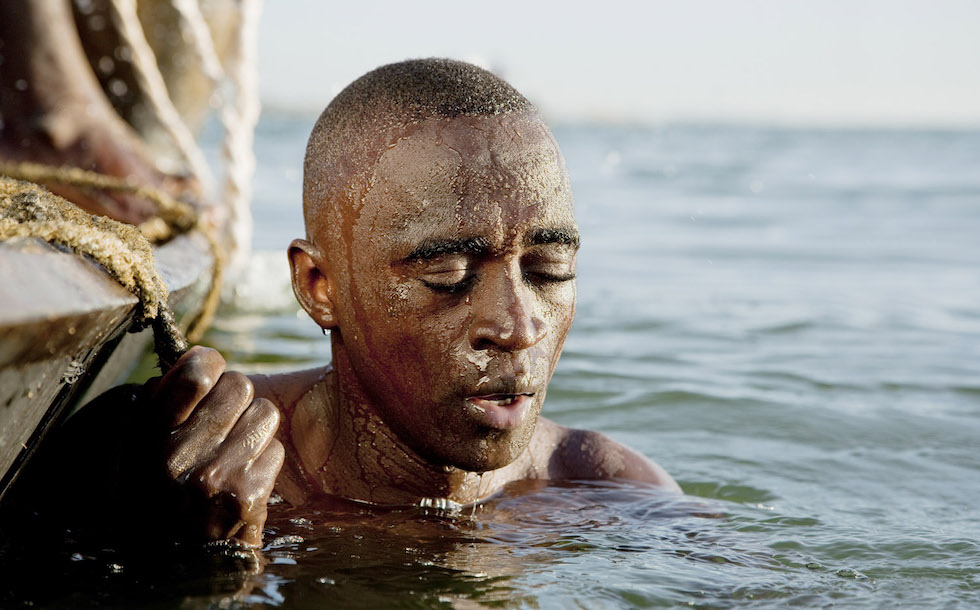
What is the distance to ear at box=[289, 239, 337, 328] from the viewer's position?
2.90m

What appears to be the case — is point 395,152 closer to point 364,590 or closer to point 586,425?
point 364,590

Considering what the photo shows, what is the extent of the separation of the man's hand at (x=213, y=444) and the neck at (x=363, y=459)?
1.97 feet

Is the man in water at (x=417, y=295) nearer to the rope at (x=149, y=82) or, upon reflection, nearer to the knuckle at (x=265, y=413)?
the knuckle at (x=265, y=413)

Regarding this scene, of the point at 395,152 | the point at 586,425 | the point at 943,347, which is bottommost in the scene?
the point at 586,425

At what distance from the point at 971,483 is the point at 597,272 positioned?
16.2 feet

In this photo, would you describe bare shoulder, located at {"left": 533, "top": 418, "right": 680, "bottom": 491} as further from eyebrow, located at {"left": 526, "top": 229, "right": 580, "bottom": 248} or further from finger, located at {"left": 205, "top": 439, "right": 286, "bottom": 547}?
finger, located at {"left": 205, "top": 439, "right": 286, "bottom": 547}

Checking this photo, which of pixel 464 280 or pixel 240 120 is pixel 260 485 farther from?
pixel 240 120

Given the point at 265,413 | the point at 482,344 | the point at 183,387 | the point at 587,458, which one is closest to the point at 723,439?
the point at 587,458

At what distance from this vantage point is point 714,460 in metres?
4.31

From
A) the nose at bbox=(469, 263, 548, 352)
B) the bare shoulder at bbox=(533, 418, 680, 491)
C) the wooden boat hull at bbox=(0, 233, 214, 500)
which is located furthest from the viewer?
the bare shoulder at bbox=(533, 418, 680, 491)

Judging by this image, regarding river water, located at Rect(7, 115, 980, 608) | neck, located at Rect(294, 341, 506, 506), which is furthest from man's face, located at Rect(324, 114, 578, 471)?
river water, located at Rect(7, 115, 980, 608)

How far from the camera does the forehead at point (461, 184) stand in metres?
2.65

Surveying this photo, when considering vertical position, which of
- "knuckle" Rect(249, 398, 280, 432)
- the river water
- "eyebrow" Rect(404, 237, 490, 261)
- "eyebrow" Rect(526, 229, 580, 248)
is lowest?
the river water

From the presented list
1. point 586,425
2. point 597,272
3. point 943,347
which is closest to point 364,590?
point 586,425
